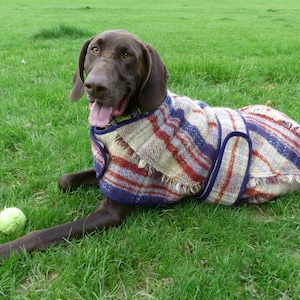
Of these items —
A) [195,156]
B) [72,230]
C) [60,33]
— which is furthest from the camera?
[60,33]

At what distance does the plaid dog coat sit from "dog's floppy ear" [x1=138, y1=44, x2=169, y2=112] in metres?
0.07

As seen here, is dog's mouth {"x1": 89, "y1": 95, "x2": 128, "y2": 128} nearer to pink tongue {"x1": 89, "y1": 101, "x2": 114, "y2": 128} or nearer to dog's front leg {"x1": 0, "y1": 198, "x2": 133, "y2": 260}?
pink tongue {"x1": 89, "y1": 101, "x2": 114, "y2": 128}

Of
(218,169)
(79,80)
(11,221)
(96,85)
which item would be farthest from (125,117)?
(11,221)

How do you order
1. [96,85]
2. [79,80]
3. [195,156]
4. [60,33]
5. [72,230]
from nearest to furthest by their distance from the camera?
[96,85], [72,230], [195,156], [79,80], [60,33]

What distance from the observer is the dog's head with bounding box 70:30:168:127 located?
2.21 m

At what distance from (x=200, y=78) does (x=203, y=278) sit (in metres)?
3.40

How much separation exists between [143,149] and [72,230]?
622 millimetres

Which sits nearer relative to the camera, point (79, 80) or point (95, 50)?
point (95, 50)

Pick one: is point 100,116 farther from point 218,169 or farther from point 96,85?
point 218,169

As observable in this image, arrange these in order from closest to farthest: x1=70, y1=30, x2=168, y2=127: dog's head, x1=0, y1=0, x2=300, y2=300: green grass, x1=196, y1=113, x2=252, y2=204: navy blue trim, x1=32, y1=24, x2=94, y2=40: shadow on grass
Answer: x1=0, y1=0, x2=300, y2=300: green grass, x1=70, y1=30, x2=168, y2=127: dog's head, x1=196, y1=113, x2=252, y2=204: navy blue trim, x1=32, y1=24, x2=94, y2=40: shadow on grass

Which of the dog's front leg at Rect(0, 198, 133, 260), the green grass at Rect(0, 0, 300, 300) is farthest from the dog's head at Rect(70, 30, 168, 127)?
the green grass at Rect(0, 0, 300, 300)

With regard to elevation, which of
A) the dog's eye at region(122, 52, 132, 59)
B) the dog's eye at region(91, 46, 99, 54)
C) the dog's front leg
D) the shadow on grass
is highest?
the dog's eye at region(91, 46, 99, 54)

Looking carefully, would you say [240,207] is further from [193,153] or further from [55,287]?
[55,287]

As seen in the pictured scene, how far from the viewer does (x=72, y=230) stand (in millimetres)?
2262
